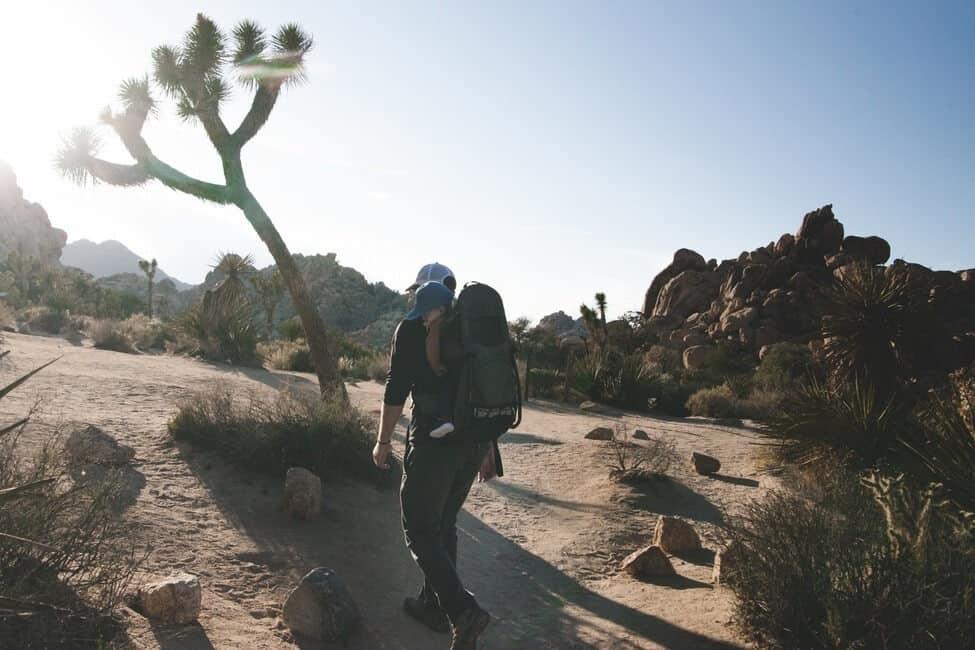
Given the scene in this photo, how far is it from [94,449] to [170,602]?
276 centimetres

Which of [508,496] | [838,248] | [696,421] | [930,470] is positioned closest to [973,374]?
[930,470]

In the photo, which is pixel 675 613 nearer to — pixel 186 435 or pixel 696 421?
pixel 186 435

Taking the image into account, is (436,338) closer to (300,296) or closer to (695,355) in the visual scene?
(300,296)

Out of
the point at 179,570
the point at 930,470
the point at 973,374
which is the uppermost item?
the point at 973,374

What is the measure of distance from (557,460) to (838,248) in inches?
1616

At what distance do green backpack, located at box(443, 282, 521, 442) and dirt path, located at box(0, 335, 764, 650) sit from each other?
4.81ft

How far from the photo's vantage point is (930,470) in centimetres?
479

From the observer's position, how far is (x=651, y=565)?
5.36 meters

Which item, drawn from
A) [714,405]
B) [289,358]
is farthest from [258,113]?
[714,405]

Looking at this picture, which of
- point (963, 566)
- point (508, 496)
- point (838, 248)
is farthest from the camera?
point (838, 248)

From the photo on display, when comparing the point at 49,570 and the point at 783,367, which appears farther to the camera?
the point at 783,367

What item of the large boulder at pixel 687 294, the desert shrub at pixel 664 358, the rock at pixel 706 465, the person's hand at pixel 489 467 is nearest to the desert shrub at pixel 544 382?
the rock at pixel 706 465

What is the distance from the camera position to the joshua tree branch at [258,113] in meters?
11.5

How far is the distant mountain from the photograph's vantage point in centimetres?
17525
